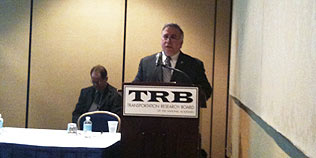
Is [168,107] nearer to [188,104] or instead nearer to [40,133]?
[188,104]

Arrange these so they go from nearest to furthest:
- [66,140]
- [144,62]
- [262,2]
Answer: [262,2], [66,140], [144,62]

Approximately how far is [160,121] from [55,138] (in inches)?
38.3

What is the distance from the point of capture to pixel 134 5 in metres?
5.43

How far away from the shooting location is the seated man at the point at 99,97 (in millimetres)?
4797

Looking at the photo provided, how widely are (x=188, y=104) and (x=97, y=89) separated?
2.47 metres

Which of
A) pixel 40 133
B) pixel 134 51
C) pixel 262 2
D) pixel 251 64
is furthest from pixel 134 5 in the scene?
pixel 262 2

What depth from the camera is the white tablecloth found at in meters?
2.89

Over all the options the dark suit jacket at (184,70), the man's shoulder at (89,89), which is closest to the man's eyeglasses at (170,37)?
the dark suit jacket at (184,70)

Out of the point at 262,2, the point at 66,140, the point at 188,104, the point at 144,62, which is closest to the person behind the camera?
the point at 262,2

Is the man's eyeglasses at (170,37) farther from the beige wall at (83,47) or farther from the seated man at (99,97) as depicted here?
the beige wall at (83,47)

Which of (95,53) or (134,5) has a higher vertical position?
(134,5)

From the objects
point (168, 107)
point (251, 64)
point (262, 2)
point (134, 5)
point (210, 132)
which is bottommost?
point (210, 132)

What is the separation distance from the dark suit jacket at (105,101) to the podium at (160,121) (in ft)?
7.03

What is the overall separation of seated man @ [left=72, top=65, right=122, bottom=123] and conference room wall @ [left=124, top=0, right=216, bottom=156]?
59 centimetres
